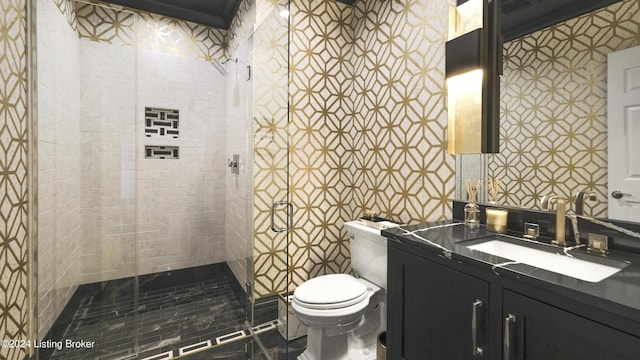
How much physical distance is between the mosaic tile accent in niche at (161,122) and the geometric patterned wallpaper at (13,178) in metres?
0.68

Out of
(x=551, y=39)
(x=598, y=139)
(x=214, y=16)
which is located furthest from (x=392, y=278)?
(x=214, y=16)

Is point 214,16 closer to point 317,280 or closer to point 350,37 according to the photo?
point 350,37

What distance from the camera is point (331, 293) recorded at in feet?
5.47

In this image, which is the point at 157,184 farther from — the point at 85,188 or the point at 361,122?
the point at 361,122

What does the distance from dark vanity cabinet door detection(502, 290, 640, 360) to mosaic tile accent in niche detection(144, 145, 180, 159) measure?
214 centimetres

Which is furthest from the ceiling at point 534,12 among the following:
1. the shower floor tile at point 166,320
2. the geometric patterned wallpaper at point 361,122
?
the shower floor tile at point 166,320

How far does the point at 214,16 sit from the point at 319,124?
1.25m

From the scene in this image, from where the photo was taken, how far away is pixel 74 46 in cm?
164

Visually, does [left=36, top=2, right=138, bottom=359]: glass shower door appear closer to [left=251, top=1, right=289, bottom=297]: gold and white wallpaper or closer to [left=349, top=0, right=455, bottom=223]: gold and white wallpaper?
[left=251, top=1, right=289, bottom=297]: gold and white wallpaper

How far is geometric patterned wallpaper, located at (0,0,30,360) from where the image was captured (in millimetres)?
1165

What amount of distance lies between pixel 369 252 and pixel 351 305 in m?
0.40

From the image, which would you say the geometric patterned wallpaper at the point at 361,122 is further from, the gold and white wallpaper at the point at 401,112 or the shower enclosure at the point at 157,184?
the shower enclosure at the point at 157,184

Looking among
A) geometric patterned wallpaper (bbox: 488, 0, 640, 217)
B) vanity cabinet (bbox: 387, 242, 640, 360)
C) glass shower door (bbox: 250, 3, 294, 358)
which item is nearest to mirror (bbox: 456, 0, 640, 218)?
geometric patterned wallpaper (bbox: 488, 0, 640, 217)

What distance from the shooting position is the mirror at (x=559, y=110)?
1.13m
